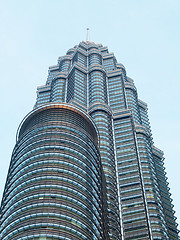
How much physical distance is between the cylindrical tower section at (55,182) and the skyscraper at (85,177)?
0.20 meters

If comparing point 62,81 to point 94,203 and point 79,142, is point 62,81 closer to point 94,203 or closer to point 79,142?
point 79,142

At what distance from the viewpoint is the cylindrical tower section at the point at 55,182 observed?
79.6 m

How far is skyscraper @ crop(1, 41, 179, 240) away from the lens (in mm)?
82188

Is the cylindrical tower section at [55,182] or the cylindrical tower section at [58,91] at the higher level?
the cylindrical tower section at [58,91]

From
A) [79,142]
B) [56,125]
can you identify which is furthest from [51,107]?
[79,142]

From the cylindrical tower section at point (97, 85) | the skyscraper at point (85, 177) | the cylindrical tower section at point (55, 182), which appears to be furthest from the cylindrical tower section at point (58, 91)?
the cylindrical tower section at point (55, 182)

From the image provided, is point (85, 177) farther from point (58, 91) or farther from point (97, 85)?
point (58, 91)

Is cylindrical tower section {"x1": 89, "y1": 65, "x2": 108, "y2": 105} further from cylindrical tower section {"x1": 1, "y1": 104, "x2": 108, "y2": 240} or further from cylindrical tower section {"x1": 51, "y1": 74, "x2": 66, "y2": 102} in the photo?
cylindrical tower section {"x1": 1, "y1": 104, "x2": 108, "y2": 240}

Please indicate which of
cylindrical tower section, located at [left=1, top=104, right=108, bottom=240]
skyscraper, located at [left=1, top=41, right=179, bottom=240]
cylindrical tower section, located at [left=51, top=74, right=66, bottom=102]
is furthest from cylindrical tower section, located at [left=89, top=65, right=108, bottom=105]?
cylindrical tower section, located at [left=1, top=104, right=108, bottom=240]

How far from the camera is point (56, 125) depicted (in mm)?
106188

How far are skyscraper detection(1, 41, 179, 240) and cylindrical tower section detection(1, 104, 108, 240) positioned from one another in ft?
0.66

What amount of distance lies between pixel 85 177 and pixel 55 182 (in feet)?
29.9

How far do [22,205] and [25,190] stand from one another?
175 inches

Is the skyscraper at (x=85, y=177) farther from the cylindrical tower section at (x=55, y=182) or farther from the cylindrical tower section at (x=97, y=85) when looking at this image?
the cylindrical tower section at (x=97, y=85)
